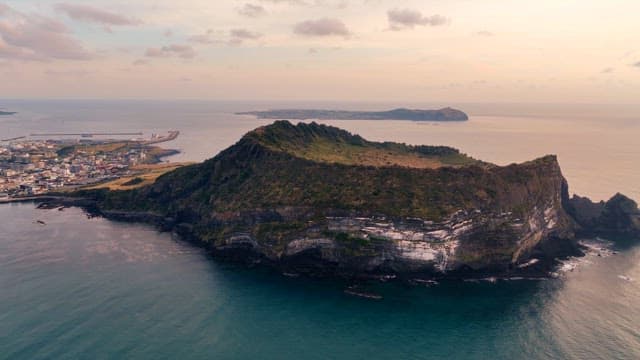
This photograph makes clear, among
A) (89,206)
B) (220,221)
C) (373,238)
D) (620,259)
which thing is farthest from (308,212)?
(89,206)

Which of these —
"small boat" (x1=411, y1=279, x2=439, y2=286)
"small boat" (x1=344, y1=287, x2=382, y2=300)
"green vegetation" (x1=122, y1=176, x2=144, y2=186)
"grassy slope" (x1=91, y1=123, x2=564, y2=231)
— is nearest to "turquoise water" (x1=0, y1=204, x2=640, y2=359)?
"small boat" (x1=344, y1=287, x2=382, y2=300)

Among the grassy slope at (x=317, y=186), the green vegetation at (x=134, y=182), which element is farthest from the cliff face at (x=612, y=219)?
the green vegetation at (x=134, y=182)

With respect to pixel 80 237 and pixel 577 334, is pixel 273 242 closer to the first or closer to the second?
pixel 80 237

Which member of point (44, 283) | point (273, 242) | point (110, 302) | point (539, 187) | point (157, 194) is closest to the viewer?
point (110, 302)

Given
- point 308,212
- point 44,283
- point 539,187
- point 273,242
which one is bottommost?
point 44,283

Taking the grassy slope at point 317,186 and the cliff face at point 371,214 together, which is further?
the grassy slope at point 317,186

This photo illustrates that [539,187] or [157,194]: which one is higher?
[539,187]

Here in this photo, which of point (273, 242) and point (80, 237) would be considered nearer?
point (273, 242)

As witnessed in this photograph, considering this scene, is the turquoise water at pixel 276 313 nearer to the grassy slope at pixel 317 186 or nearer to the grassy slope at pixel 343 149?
the grassy slope at pixel 317 186
